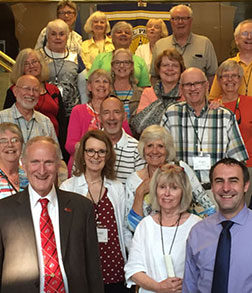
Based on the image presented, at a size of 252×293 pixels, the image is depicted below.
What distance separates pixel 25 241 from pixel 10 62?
5.17 m

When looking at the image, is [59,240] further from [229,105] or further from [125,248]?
[229,105]

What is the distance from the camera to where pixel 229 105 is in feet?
23.4

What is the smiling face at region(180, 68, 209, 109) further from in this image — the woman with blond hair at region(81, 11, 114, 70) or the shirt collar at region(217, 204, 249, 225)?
the woman with blond hair at region(81, 11, 114, 70)

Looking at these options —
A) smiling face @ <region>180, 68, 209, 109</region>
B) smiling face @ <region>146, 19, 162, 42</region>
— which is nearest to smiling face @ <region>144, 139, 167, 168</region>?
smiling face @ <region>180, 68, 209, 109</region>

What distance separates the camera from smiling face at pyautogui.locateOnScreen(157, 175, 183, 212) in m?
→ 5.23

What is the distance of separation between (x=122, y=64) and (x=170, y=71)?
0.63m

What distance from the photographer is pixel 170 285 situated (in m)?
5.08

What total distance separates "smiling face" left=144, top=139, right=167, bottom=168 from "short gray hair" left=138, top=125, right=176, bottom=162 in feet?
0.08

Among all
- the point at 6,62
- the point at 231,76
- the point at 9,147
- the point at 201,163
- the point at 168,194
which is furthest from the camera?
the point at 6,62

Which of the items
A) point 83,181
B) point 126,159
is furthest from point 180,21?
point 83,181

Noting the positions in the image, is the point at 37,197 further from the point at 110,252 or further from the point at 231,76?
the point at 231,76

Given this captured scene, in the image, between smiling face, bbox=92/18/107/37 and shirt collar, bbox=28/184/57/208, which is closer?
shirt collar, bbox=28/184/57/208

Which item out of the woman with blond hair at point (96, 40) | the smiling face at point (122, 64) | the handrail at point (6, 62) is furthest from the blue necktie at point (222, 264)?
the handrail at point (6, 62)

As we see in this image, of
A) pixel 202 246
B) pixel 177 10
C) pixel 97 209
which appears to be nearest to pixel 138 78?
pixel 177 10
